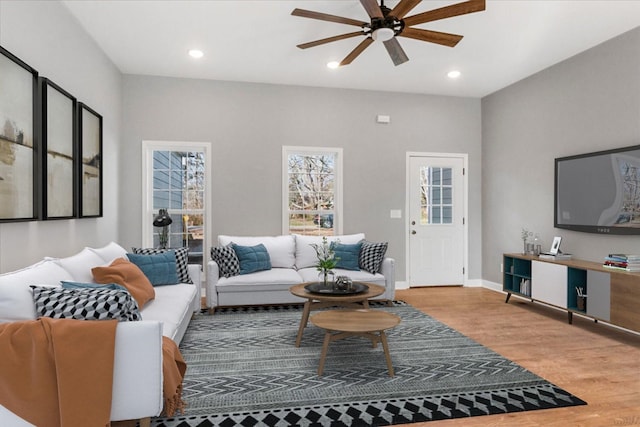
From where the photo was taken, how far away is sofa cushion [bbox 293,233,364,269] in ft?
16.9

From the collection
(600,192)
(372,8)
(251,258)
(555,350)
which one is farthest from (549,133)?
(251,258)

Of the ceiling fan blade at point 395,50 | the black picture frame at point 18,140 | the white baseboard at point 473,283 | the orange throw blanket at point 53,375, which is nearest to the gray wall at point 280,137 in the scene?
the white baseboard at point 473,283

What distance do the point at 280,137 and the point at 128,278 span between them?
3091 mm

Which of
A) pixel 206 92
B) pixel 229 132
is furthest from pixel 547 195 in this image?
pixel 206 92

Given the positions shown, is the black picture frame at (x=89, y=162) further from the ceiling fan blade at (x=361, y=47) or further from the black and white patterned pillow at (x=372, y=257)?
the black and white patterned pillow at (x=372, y=257)

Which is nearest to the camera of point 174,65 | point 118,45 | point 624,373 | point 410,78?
point 624,373

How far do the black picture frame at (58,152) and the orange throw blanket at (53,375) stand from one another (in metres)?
1.62

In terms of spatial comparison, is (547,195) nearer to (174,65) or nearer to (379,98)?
(379,98)

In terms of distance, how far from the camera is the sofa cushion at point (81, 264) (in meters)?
2.68

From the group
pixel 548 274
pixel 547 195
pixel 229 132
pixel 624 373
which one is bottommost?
pixel 624 373

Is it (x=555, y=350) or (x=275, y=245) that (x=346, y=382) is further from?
(x=275, y=245)

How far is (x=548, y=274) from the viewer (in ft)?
14.5

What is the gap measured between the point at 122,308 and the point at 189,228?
369 cm

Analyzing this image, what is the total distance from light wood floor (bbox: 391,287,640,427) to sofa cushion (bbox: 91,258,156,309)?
2.20 m
